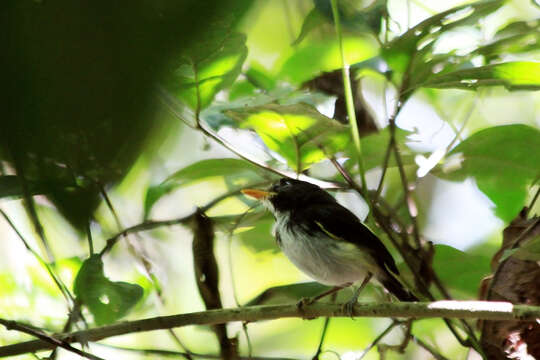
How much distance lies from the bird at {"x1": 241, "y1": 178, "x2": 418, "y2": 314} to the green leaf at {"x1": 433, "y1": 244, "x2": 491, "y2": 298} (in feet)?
0.62

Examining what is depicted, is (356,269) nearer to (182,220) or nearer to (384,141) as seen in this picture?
(384,141)

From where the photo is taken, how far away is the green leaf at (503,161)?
2.11 metres

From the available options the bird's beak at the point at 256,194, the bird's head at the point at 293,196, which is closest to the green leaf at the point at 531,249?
the bird's beak at the point at 256,194

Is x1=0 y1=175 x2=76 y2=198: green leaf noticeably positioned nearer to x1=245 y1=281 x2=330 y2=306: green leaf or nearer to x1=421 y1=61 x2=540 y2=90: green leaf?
x1=421 y1=61 x2=540 y2=90: green leaf

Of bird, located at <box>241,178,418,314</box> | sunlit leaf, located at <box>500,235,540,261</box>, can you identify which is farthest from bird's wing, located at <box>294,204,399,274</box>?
sunlit leaf, located at <box>500,235,540,261</box>

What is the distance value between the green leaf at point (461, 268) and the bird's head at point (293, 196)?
0.65m

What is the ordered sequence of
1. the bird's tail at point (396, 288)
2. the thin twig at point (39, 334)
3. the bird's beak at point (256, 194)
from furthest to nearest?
the bird's tail at point (396, 288), the bird's beak at point (256, 194), the thin twig at point (39, 334)

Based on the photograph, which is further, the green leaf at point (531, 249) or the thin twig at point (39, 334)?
the green leaf at point (531, 249)

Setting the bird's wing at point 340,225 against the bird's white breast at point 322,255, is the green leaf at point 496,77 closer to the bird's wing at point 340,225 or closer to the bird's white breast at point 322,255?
the bird's wing at point 340,225

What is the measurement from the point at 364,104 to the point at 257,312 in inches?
45.1

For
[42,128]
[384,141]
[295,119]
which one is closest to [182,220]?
[295,119]

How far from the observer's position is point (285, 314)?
1823mm

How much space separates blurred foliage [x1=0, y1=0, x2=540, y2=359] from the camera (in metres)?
0.46

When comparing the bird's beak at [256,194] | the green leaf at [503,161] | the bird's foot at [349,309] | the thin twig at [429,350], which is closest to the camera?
the bird's foot at [349,309]
